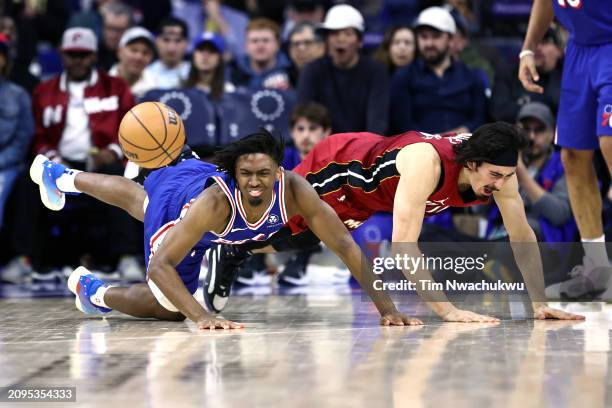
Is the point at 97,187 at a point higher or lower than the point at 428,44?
lower

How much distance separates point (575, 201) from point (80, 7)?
23.9ft

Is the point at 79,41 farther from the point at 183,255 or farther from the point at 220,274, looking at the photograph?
the point at 183,255

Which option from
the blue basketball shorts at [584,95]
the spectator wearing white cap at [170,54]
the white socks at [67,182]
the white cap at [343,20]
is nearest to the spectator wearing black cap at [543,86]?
the white cap at [343,20]

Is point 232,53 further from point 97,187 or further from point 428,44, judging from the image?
point 97,187

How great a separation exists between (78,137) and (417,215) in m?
4.20

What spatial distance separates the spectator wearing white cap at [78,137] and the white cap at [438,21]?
2447 mm

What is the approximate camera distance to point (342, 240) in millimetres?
5375

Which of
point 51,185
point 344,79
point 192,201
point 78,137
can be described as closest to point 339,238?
point 192,201

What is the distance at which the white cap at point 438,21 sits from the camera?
865cm

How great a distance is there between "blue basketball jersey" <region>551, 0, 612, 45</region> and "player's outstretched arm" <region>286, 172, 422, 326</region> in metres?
1.72

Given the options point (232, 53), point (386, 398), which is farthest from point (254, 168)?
point (232, 53)

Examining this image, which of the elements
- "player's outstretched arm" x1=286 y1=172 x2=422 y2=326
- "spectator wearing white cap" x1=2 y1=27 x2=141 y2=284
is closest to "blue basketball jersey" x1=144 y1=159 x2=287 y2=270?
"player's outstretched arm" x1=286 y1=172 x2=422 y2=326

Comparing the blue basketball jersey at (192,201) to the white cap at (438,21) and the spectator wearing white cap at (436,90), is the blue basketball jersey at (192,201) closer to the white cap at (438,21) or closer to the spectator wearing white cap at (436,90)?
the spectator wearing white cap at (436,90)

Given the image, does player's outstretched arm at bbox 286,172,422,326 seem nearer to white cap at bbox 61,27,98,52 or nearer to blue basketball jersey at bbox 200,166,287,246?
blue basketball jersey at bbox 200,166,287,246
